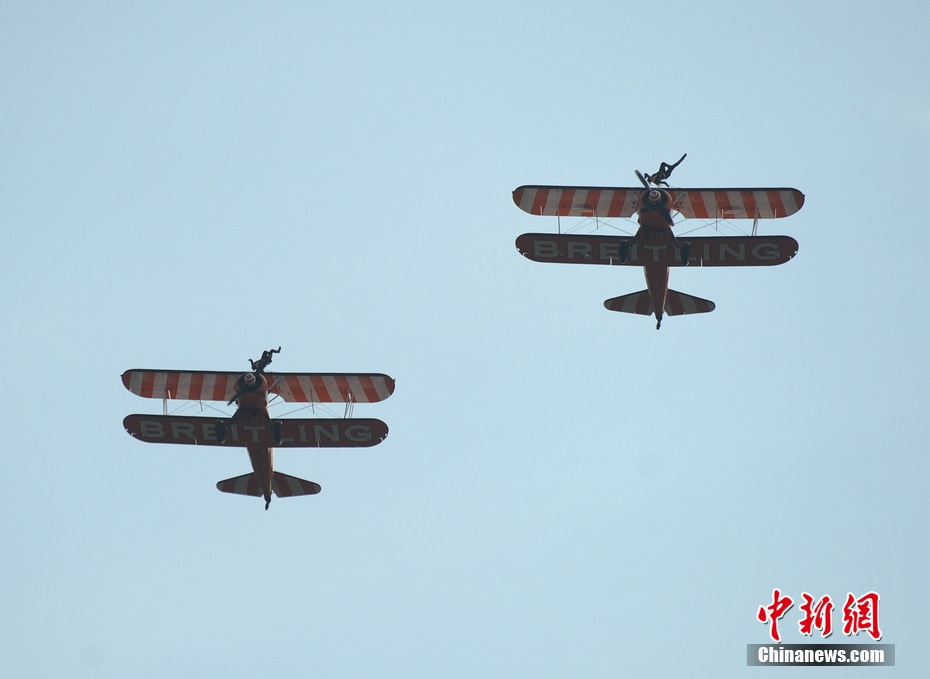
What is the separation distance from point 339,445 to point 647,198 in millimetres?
10670

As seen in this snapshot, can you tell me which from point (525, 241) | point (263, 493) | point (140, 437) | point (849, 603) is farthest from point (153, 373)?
point (849, 603)

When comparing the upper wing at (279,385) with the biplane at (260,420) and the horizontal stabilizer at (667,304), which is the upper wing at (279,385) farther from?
the horizontal stabilizer at (667,304)

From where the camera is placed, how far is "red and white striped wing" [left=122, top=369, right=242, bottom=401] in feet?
117

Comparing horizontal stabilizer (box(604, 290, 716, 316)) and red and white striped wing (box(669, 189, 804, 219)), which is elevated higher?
red and white striped wing (box(669, 189, 804, 219))

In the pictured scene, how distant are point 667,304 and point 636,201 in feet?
11.2

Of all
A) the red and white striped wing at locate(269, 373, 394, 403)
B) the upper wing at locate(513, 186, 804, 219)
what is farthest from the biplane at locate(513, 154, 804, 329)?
the red and white striped wing at locate(269, 373, 394, 403)

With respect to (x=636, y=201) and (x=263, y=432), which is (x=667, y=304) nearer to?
(x=636, y=201)

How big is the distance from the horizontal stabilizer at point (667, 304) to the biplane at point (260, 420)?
715 centimetres

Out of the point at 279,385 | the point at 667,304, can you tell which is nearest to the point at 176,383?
the point at 279,385

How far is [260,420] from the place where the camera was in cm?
3288

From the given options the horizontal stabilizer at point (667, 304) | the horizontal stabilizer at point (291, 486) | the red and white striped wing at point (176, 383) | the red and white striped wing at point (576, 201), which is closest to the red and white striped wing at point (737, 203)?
the red and white striped wing at point (576, 201)

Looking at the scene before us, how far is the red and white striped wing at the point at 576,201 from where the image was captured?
35312 millimetres

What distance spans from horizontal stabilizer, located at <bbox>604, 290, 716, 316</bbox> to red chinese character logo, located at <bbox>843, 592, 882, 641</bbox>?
31.3 ft

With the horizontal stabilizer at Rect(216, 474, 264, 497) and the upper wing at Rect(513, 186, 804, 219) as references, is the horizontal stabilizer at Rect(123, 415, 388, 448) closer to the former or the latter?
the horizontal stabilizer at Rect(216, 474, 264, 497)
